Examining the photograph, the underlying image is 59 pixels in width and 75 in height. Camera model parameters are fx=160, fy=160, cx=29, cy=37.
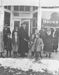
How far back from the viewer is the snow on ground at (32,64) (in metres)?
1.61

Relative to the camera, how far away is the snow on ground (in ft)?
5.27

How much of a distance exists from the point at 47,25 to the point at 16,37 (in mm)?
344

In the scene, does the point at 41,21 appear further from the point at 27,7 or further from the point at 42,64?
the point at 42,64

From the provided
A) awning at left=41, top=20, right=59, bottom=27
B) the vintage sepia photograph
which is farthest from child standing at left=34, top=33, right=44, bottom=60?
awning at left=41, top=20, right=59, bottom=27

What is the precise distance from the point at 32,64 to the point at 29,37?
277 mm

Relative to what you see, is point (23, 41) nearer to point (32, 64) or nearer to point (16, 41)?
point (16, 41)

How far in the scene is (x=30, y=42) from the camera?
5.41 feet
